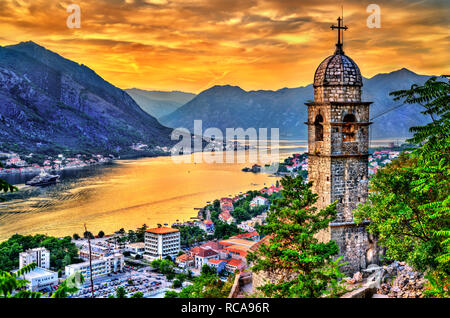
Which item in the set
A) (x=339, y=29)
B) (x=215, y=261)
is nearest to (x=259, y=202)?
(x=215, y=261)

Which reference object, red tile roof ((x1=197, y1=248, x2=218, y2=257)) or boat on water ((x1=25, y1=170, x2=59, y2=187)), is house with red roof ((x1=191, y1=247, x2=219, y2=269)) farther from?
boat on water ((x1=25, y1=170, x2=59, y2=187))

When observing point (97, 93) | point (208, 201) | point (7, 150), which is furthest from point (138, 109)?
point (208, 201)

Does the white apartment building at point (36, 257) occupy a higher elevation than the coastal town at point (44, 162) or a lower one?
lower

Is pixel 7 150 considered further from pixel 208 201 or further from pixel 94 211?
pixel 208 201

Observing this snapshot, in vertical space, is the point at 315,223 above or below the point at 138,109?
below

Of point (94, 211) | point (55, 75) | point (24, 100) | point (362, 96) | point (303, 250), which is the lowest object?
point (94, 211)

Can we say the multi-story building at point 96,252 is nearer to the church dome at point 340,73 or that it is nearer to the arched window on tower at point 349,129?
the arched window on tower at point 349,129

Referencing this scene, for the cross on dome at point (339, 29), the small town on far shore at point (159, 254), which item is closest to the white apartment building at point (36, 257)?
the small town on far shore at point (159, 254)
